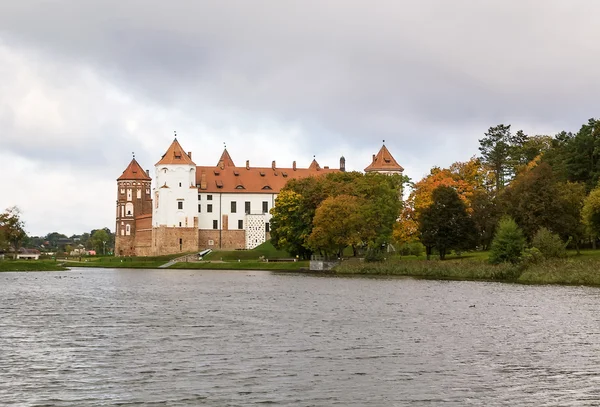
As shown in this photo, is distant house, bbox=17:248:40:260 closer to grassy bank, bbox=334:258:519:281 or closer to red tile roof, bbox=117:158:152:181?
red tile roof, bbox=117:158:152:181

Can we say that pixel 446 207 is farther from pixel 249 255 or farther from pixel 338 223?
pixel 249 255

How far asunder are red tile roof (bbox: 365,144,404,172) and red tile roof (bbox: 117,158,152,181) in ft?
106

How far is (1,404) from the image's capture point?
1534 centimetres

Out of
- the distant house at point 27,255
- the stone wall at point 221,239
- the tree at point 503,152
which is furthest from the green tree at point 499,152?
the distant house at point 27,255

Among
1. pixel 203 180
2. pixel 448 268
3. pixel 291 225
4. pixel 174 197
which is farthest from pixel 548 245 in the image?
pixel 203 180

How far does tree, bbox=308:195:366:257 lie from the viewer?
68.5m

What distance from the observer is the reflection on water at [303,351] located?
53.9 feet

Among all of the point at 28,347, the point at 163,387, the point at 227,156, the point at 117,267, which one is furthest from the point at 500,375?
the point at 227,156

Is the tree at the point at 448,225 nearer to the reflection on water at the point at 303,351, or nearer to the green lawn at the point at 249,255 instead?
the reflection on water at the point at 303,351

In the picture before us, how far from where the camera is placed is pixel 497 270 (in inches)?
2112

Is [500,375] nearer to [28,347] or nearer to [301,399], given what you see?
[301,399]

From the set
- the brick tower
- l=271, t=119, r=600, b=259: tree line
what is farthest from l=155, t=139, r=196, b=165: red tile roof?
l=271, t=119, r=600, b=259: tree line

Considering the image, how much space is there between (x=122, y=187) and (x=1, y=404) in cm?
10713

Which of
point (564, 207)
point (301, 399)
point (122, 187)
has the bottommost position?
point (301, 399)
